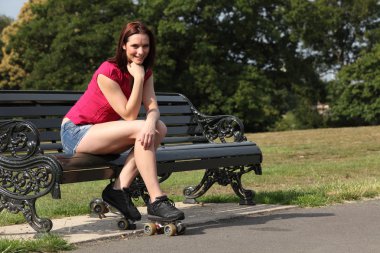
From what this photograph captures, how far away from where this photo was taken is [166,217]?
490 centimetres

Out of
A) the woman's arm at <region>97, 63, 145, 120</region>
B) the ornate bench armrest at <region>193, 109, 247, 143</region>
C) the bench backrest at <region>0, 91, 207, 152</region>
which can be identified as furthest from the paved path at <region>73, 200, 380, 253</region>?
the bench backrest at <region>0, 91, 207, 152</region>

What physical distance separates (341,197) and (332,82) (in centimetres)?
4442

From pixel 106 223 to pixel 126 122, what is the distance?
41.2 inches

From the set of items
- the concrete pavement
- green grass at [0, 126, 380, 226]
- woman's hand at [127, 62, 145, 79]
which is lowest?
green grass at [0, 126, 380, 226]

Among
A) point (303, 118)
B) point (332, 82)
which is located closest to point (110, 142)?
point (303, 118)

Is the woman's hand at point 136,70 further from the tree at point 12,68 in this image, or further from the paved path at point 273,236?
the tree at point 12,68

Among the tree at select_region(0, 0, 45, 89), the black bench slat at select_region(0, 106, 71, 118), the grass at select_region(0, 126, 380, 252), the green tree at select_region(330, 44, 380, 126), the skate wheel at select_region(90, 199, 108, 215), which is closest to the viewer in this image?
the skate wheel at select_region(90, 199, 108, 215)

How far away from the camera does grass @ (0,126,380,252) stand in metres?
7.01

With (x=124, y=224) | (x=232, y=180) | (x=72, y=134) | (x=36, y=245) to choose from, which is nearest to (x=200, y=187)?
(x=232, y=180)

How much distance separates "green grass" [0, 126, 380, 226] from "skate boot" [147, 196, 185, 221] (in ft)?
5.09

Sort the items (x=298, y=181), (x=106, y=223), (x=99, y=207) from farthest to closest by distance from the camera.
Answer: (x=298, y=181) → (x=99, y=207) → (x=106, y=223)

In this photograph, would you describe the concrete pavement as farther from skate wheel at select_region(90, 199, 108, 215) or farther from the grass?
the grass

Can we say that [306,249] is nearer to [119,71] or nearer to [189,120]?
[119,71]

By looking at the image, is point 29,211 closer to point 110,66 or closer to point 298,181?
point 110,66
